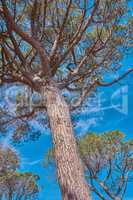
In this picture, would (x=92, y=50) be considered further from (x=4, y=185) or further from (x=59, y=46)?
(x=4, y=185)

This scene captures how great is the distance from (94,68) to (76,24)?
33.6 inches

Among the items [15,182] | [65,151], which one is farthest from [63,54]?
[15,182]

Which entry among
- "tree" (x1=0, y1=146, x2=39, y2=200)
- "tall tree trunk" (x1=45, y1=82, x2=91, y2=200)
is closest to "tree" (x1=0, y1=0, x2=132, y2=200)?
"tall tree trunk" (x1=45, y1=82, x2=91, y2=200)

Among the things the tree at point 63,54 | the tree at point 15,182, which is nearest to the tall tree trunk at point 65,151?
the tree at point 63,54

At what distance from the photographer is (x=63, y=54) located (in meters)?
5.96

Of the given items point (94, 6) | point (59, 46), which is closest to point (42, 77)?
point (59, 46)

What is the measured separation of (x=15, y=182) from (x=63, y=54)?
781 centimetres

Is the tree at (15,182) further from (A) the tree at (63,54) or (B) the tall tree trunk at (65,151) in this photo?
(B) the tall tree trunk at (65,151)

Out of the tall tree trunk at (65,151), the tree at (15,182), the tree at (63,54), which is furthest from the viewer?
the tree at (15,182)

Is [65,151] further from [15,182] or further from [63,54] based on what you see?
[15,182]

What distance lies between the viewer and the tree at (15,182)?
12359 millimetres

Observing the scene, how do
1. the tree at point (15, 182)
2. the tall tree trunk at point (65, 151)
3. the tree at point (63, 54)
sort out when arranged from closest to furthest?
the tall tree trunk at point (65, 151), the tree at point (63, 54), the tree at point (15, 182)

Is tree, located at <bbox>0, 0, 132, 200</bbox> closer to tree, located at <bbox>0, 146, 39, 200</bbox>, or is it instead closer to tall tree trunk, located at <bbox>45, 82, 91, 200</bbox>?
tall tree trunk, located at <bbox>45, 82, 91, 200</bbox>

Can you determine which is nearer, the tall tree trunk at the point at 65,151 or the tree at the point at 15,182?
the tall tree trunk at the point at 65,151
